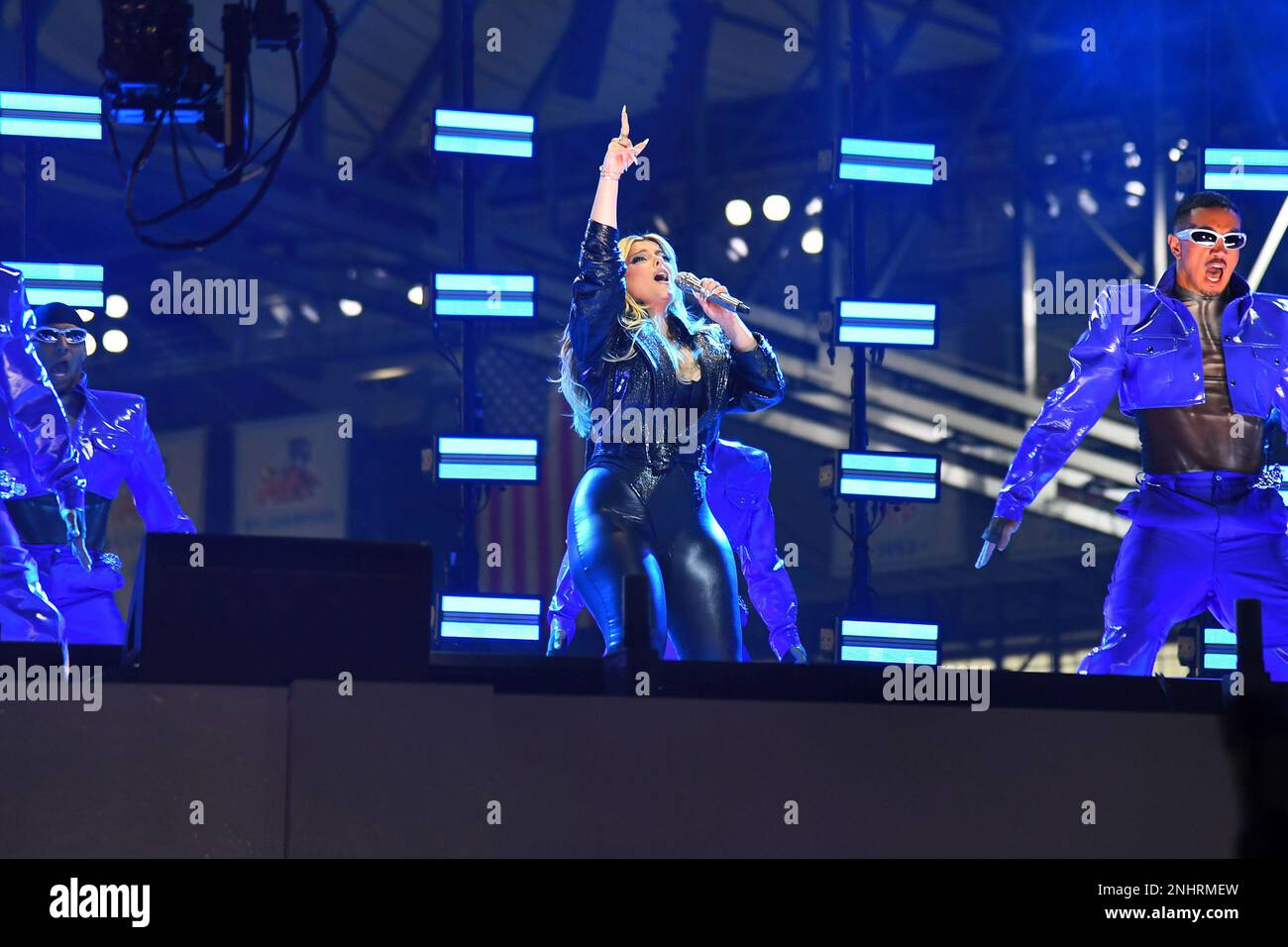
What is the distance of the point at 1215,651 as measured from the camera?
8.05 m

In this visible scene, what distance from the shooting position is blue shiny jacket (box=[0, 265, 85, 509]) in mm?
4211

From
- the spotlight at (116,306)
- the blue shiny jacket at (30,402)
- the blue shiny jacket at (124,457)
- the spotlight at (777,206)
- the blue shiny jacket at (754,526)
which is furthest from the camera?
the spotlight at (777,206)

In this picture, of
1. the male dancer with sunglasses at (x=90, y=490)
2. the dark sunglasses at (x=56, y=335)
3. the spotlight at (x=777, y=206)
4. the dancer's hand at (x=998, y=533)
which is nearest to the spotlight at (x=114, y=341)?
the spotlight at (x=777, y=206)

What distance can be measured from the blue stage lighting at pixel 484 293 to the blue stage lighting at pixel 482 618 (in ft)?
4.25

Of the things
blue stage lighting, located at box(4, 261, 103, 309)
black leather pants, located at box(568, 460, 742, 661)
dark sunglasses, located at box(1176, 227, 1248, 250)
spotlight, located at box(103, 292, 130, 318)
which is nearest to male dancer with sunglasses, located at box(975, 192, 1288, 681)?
dark sunglasses, located at box(1176, 227, 1248, 250)
